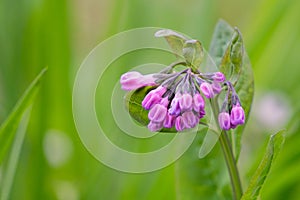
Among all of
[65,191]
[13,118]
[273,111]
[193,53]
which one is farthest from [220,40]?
[273,111]

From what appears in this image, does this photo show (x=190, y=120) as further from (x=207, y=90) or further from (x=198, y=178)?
(x=198, y=178)

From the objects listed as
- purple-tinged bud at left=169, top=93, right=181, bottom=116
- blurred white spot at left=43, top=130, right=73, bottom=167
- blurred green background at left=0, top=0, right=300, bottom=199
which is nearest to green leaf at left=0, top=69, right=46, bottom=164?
purple-tinged bud at left=169, top=93, right=181, bottom=116

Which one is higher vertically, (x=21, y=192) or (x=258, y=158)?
(x=258, y=158)

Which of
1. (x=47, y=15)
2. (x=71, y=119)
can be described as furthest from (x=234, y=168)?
(x=47, y=15)

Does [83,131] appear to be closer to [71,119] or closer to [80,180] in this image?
[71,119]

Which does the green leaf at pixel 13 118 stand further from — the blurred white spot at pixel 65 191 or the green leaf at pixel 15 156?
the blurred white spot at pixel 65 191

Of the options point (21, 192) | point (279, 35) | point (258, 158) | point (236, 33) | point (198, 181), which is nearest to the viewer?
point (236, 33)
